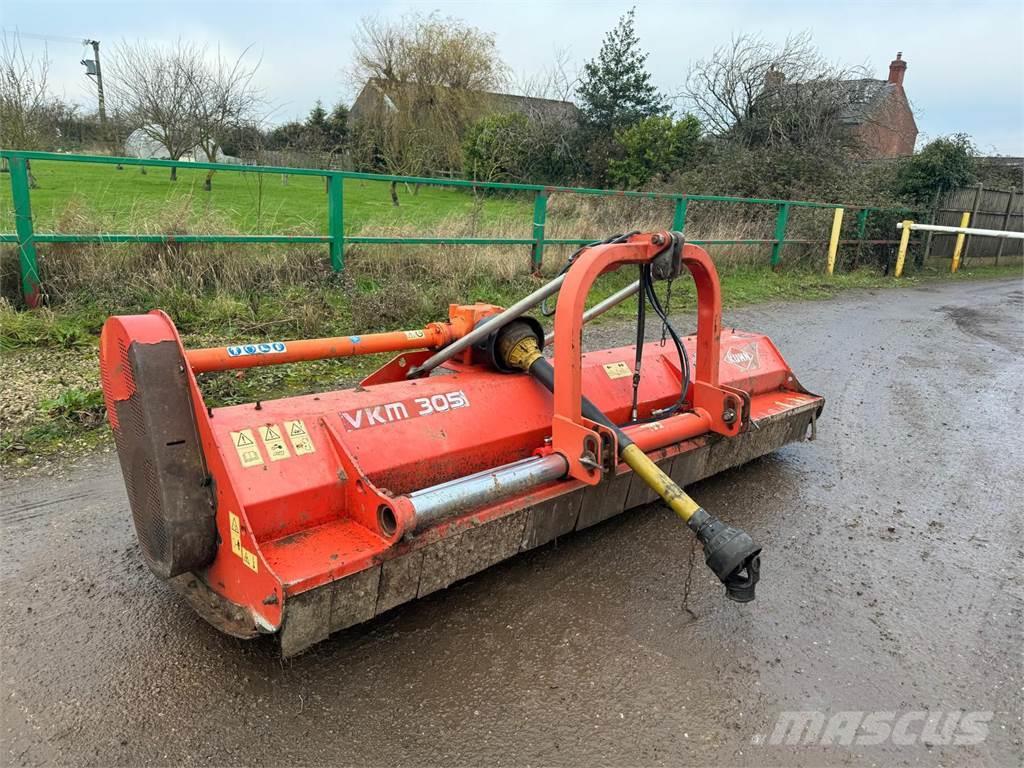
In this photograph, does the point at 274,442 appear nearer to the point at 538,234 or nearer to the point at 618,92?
the point at 538,234

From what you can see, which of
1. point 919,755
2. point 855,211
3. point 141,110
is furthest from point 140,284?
point 141,110

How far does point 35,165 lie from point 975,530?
1913cm

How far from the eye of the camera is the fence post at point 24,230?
5199mm

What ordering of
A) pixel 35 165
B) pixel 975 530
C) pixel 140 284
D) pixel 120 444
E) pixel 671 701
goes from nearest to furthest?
pixel 671 701 → pixel 120 444 → pixel 975 530 → pixel 140 284 → pixel 35 165

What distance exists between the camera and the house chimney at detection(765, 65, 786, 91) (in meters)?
19.0

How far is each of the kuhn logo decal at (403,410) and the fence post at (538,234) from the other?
19.7ft

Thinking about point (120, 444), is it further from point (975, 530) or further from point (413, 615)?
point (975, 530)

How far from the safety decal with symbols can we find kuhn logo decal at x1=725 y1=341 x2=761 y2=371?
2678mm

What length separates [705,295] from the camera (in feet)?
10.3

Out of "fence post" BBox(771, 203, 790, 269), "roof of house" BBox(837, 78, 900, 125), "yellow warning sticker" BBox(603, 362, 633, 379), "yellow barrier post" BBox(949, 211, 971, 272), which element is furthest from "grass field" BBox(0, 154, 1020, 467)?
"roof of house" BBox(837, 78, 900, 125)

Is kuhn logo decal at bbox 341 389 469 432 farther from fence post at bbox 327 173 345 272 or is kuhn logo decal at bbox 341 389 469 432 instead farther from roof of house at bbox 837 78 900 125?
roof of house at bbox 837 78 900 125

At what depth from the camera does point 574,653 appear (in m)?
2.32

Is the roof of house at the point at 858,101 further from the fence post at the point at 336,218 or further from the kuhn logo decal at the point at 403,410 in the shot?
the kuhn logo decal at the point at 403,410

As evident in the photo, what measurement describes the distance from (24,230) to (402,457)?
462cm
